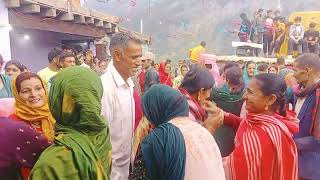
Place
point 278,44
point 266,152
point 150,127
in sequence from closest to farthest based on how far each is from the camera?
point 150,127
point 266,152
point 278,44

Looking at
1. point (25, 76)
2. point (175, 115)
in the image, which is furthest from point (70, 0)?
point (175, 115)

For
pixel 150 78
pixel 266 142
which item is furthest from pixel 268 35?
pixel 266 142

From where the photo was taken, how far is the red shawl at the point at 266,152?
2.49 meters

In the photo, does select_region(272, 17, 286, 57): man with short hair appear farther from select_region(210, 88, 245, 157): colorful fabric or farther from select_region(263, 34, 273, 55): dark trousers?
select_region(210, 88, 245, 157): colorful fabric

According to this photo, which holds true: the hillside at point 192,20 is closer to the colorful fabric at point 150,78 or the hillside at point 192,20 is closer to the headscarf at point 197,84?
the colorful fabric at point 150,78

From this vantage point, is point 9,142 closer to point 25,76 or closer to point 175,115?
point 175,115

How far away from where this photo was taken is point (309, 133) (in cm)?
336

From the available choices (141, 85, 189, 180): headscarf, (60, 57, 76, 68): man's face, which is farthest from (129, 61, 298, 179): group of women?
(60, 57, 76, 68): man's face

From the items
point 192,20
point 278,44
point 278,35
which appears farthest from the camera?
point 192,20

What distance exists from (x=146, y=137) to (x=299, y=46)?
13.7m

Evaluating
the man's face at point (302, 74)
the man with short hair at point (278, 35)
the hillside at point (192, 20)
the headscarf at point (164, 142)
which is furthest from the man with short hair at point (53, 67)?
the hillside at point (192, 20)

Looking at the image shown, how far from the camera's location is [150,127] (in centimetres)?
224

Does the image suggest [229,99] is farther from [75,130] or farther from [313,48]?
[313,48]

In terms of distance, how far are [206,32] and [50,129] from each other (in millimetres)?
39421
